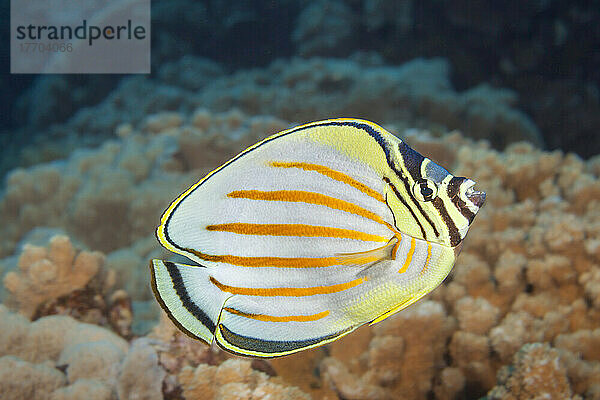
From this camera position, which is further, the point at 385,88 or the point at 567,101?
the point at 567,101

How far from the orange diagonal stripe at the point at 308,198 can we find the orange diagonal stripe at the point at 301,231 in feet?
0.11

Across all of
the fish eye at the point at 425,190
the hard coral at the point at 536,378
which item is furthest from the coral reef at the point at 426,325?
the fish eye at the point at 425,190

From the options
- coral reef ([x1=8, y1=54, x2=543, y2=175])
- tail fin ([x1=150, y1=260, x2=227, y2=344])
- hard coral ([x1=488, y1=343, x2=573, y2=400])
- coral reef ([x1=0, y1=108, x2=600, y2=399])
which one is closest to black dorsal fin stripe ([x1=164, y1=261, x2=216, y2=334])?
tail fin ([x1=150, y1=260, x2=227, y2=344])

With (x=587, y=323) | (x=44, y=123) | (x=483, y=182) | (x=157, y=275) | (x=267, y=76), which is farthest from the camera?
(x=44, y=123)

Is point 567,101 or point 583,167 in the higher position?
point 567,101

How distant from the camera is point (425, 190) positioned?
2.52 ft

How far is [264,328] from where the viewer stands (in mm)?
829

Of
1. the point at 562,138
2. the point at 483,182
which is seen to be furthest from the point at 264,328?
the point at 562,138

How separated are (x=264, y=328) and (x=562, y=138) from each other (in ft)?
20.3

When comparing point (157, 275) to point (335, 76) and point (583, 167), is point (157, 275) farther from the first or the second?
point (335, 76)

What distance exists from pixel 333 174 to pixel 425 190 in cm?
16

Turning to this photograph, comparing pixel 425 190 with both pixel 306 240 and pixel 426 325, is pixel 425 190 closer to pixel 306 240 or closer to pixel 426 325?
pixel 306 240

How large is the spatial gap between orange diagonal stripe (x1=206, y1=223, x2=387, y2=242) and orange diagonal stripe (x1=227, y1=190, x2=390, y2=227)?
3 cm

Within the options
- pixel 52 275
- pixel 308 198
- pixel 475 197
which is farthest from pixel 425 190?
pixel 52 275
